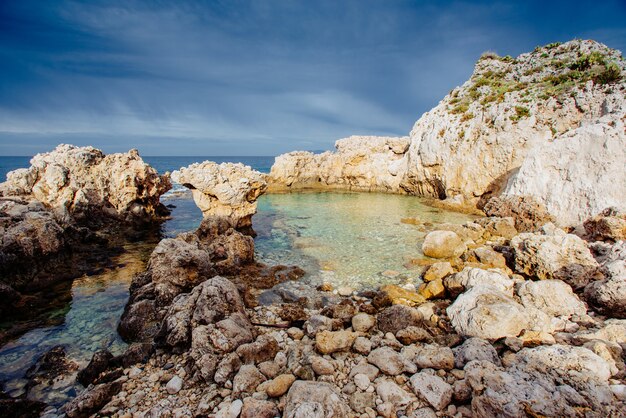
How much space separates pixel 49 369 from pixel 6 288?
491 cm

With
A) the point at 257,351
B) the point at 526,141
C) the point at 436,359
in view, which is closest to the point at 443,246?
the point at 436,359

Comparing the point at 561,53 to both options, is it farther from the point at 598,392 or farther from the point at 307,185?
the point at 598,392

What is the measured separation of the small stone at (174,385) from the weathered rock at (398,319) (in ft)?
16.0

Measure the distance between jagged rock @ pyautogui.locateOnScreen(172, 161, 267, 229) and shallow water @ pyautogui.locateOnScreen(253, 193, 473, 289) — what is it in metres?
2.09

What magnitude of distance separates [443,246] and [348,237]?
5.74 metres

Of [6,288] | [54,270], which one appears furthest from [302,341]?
[54,270]

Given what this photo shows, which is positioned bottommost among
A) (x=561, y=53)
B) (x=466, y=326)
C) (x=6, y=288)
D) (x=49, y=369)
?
(x=49, y=369)

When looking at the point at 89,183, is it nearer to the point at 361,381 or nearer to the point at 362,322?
the point at 362,322

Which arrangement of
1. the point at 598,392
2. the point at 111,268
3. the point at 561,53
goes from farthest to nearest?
the point at 561,53 < the point at 111,268 < the point at 598,392

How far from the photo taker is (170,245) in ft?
36.3

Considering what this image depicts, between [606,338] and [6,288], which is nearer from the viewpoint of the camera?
[606,338]

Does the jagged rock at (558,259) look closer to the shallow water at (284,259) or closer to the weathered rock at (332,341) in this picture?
the shallow water at (284,259)

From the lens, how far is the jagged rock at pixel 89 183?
18078 millimetres

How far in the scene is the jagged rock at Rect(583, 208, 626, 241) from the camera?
1306cm
